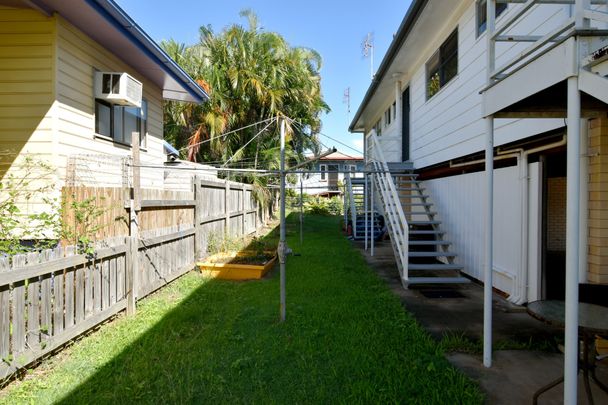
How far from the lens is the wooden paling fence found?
3.02m

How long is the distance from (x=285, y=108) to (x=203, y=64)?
4437 mm

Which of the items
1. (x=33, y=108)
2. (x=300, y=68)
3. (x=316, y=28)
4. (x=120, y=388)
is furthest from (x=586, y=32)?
(x=316, y=28)

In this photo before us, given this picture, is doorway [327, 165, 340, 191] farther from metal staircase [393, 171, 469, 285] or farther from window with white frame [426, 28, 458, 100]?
window with white frame [426, 28, 458, 100]

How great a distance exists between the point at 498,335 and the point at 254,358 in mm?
2545

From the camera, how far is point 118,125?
22.7 ft

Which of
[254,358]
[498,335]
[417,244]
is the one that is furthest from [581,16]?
[417,244]

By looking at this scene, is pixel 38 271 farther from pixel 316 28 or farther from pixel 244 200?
pixel 316 28

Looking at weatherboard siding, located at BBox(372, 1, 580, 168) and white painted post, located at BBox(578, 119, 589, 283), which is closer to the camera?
white painted post, located at BBox(578, 119, 589, 283)

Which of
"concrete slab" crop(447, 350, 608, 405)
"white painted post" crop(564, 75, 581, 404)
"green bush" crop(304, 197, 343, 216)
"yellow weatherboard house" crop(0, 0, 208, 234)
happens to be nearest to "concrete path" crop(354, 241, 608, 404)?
"concrete slab" crop(447, 350, 608, 405)

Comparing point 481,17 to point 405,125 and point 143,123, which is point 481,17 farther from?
point 143,123

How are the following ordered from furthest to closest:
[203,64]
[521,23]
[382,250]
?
[203,64], [382,250], [521,23]

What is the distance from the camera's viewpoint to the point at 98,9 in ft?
16.5

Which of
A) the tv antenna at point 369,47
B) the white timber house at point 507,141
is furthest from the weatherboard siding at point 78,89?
the tv antenna at point 369,47

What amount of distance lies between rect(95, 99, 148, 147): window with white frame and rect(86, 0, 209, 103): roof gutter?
1005 millimetres
